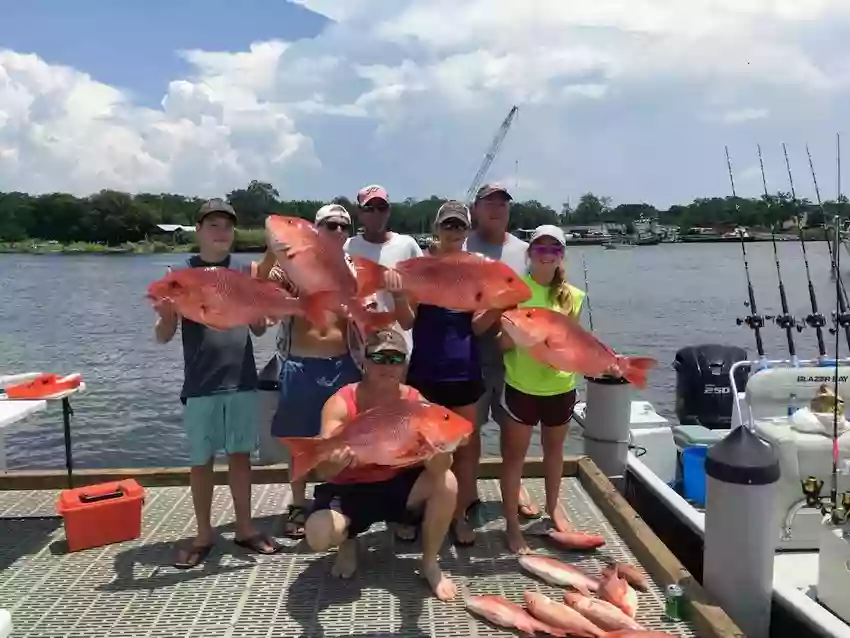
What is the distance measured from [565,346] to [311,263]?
1246 millimetres

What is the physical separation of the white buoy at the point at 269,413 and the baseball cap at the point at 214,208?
5.53 feet

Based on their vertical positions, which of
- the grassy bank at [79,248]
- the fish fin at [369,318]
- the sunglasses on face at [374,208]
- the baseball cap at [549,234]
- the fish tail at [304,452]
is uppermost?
the grassy bank at [79,248]

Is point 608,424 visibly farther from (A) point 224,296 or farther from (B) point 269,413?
(A) point 224,296

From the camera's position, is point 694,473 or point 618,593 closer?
point 618,593

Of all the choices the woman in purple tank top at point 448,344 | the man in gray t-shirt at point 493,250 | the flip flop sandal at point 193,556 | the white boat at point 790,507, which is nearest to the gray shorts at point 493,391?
the man in gray t-shirt at point 493,250

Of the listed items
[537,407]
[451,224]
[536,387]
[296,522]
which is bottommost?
[296,522]

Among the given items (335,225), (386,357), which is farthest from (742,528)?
(335,225)

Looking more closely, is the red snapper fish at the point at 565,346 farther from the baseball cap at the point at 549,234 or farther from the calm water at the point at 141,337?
Result: the calm water at the point at 141,337

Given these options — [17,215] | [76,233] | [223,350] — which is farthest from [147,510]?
[17,215]

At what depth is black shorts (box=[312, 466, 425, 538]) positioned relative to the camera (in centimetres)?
378

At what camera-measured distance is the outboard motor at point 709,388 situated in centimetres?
717

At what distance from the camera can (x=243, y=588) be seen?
3.82 m

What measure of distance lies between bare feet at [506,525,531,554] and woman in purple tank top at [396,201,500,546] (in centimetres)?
73

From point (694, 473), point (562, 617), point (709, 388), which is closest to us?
point (562, 617)
